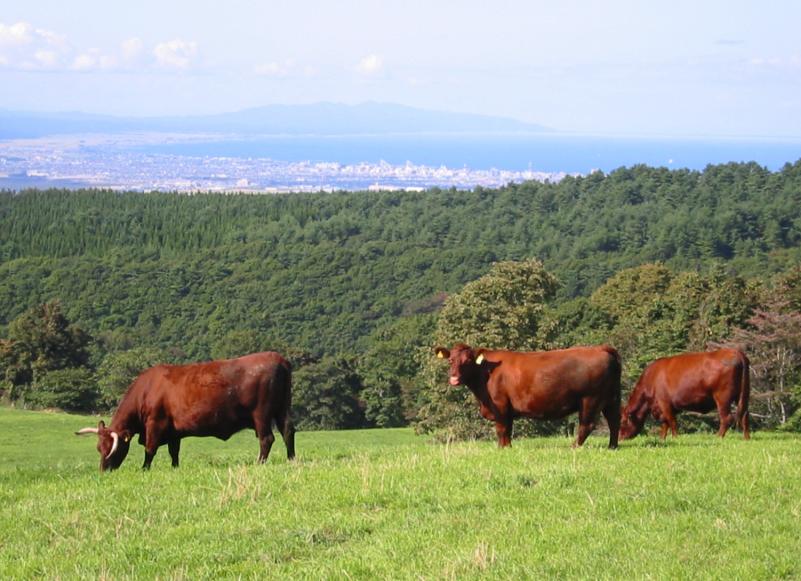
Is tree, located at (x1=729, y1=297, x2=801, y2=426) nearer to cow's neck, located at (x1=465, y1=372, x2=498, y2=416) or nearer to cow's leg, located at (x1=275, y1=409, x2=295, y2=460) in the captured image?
cow's neck, located at (x1=465, y1=372, x2=498, y2=416)

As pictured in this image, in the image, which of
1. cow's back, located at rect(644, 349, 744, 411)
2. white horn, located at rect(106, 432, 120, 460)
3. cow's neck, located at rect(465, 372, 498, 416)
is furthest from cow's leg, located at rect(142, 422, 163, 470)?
cow's back, located at rect(644, 349, 744, 411)

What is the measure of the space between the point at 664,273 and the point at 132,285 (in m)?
69.9

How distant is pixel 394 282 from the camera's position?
12838cm

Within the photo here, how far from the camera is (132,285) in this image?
120625 millimetres

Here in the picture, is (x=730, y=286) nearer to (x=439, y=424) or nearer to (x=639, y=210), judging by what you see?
(x=439, y=424)

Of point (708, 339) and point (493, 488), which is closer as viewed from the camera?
point (493, 488)

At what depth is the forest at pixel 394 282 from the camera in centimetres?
4238

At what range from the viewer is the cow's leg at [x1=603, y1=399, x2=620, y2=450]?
1406 cm

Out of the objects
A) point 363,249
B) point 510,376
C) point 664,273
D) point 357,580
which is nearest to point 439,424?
point 510,376

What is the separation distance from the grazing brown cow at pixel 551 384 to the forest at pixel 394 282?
2289cm

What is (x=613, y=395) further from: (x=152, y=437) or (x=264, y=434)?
(x=152, y=437)

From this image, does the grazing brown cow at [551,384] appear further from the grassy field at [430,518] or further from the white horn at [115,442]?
the white horn at [115,442]

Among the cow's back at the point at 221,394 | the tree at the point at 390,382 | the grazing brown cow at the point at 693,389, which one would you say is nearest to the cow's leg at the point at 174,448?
the cow's back at the point at 221,394

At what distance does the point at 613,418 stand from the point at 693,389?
16.4ft
